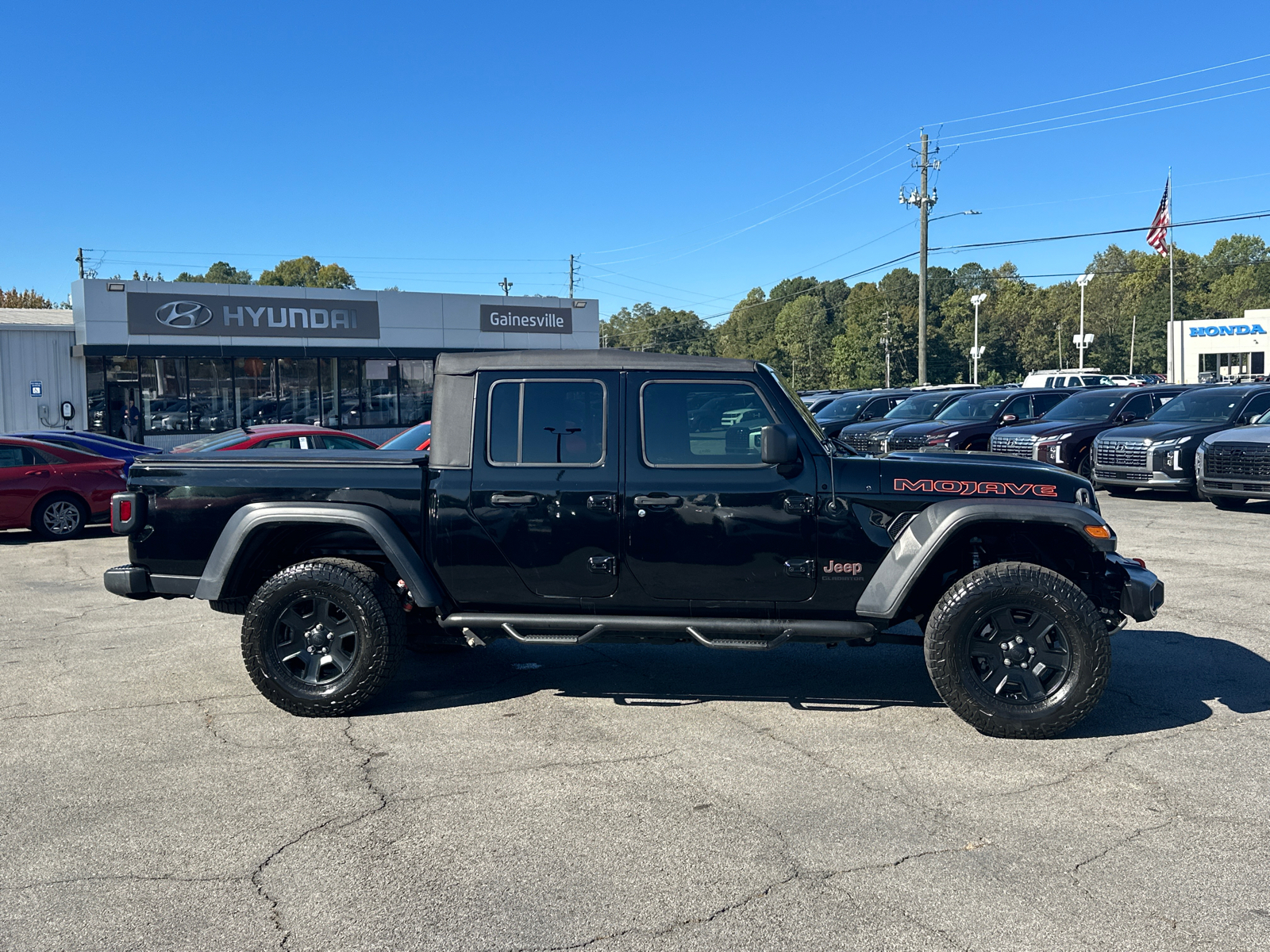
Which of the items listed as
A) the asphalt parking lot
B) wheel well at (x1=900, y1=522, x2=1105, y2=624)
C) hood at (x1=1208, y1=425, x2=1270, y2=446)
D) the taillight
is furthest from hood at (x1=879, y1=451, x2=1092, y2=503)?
hood at (x1=1208, y1=425, x2=1270, y2=446)

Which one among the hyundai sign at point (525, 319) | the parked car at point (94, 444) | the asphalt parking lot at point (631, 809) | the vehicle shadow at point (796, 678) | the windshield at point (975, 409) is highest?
the hyundai sign at point (525, 319)

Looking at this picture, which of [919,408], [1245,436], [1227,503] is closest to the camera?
[1245,436]

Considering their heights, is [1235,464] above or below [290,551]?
above

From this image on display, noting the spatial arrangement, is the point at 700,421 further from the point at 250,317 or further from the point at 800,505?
the point at 250,317

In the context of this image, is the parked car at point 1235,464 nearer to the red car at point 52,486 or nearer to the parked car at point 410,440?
the parked car at point 410,440

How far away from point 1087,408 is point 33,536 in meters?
17.0

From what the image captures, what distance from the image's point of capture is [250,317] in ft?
99.5

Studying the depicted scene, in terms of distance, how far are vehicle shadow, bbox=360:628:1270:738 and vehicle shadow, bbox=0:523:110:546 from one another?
8.60 m

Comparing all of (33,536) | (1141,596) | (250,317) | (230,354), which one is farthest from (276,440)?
(250,317)

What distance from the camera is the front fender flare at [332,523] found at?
533 centimetres

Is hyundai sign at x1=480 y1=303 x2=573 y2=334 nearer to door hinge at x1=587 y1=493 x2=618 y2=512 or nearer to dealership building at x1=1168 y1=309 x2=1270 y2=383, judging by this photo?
door hinge at x1=587 y1=493 x2=618 y2=512

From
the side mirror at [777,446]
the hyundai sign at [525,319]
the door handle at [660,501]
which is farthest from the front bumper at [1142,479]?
the hyundai sign at [525,319]

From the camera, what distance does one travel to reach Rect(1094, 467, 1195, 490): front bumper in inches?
578

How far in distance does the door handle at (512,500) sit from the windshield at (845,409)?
20.1m
